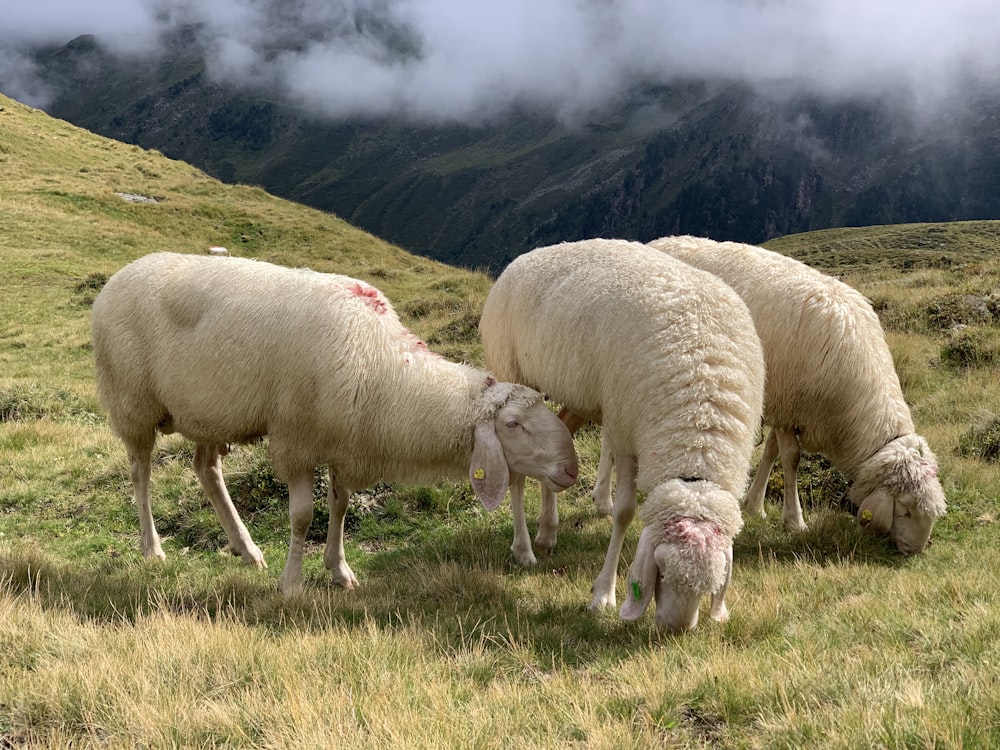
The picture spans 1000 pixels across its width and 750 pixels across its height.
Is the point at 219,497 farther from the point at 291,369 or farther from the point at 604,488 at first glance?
the point at 604,488

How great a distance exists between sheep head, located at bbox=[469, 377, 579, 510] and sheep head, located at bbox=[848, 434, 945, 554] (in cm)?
290

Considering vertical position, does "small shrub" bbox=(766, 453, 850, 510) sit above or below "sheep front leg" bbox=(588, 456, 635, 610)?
below

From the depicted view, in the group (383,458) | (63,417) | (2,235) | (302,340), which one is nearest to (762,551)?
(383,458)

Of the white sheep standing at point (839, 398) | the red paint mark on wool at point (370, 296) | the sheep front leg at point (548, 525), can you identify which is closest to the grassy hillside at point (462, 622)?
the sheep front leg at point (548, 525)

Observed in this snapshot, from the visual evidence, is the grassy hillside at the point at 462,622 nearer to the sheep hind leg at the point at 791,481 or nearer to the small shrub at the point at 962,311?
the small shrub at the point at 962,311

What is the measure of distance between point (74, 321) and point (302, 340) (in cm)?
1537

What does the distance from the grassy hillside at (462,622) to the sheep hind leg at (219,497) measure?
0.29 metres

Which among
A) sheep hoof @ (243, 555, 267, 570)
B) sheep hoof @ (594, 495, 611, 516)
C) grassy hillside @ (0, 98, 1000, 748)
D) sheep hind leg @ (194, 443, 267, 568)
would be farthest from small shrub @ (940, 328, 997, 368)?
sheep hind leg @ (194, 443, 267, 568)

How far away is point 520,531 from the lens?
6.59 m

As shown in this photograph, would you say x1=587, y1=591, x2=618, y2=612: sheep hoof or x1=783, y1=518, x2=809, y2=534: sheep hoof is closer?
x1=587, y1=591, x2=618, y2=612: sheep hoof

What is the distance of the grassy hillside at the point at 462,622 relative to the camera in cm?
314

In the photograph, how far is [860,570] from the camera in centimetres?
555

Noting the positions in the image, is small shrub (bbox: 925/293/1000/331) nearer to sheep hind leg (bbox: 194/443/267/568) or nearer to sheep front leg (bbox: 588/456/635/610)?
sheep front leg (bbox: 588/456/635/610)

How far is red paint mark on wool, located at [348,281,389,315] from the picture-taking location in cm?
605
